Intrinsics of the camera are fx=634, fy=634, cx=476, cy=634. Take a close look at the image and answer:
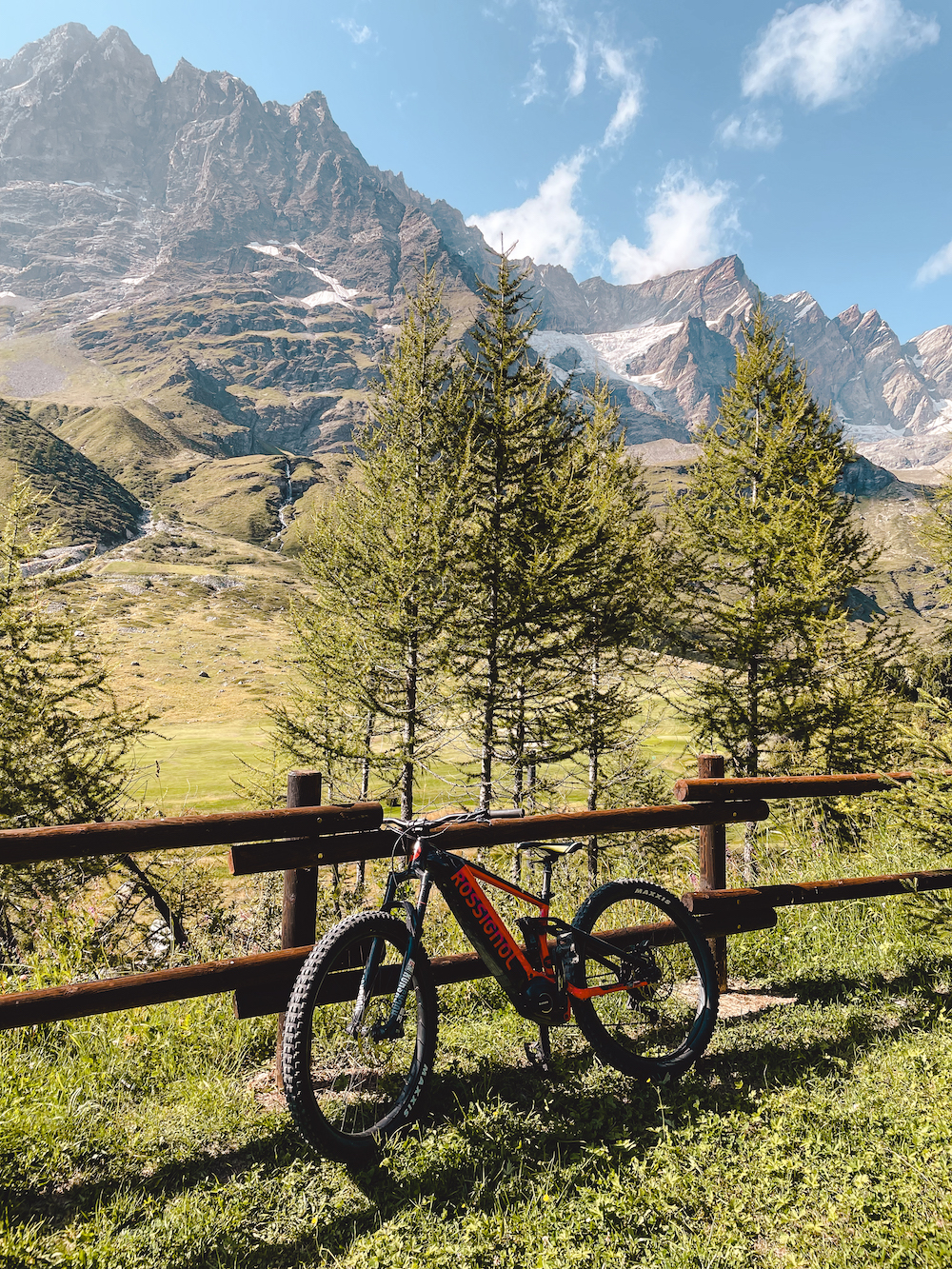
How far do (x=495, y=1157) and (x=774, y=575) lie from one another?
1598cm

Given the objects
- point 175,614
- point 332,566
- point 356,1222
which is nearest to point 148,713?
point 332,566

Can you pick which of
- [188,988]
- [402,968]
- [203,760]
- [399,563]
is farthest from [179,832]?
[203,760]

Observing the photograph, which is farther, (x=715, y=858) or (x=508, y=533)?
(x=508, y=533)

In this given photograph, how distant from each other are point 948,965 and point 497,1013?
3946 mm

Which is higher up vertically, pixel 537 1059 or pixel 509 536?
pixel 509 536

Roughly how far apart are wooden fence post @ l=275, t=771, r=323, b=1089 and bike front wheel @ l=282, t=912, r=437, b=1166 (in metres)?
0.50

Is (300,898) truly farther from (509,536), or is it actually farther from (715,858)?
(509,536)

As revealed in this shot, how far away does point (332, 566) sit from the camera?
19.8 metres

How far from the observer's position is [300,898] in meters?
4.20

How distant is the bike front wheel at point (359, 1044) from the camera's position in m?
3.19

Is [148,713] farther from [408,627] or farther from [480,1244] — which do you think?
[480,1244]

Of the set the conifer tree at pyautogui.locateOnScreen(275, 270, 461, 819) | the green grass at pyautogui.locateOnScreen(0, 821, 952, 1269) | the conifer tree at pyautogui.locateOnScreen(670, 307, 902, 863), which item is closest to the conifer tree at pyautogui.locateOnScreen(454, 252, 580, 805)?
the conifer tree at pyautogui.locateOnScreen(275, 270, 461, 819)

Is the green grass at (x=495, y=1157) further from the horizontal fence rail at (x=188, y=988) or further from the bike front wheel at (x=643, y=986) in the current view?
the horizontal fence rail at (x=188, y=988)

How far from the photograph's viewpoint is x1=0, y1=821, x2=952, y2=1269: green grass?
288cm
